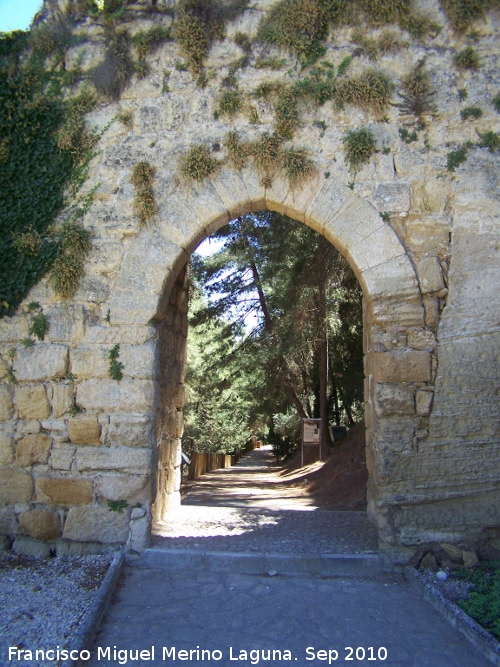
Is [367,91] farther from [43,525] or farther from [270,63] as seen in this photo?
[43,525]

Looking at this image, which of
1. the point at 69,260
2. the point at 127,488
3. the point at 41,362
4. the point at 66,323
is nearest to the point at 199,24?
the point at 69,260

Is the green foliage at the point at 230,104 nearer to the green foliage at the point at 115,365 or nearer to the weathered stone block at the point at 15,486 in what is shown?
the green foliage at the point at 115,365

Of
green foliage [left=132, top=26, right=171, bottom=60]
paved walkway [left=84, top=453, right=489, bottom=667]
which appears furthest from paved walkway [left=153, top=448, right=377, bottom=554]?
green foliage [left=132, top=26, right=171, bottom=60]

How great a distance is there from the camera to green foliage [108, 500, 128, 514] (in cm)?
436

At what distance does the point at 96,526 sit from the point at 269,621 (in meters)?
1.72

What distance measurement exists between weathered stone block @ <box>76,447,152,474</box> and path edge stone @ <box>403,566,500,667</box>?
2236 mm

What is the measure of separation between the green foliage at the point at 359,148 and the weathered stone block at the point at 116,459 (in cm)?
307

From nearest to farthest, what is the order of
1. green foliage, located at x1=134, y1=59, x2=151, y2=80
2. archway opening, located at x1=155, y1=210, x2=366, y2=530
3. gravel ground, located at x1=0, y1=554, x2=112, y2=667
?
1. gravel ground, located at x1=0, y1=554, x2=112, y2=667
2. green foliage, located at x1=134, y1=59, x2=151, y2=80
3. archway opening, located at x1=155, y1=210, x2=366, y2=530

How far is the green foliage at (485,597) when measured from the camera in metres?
3.13

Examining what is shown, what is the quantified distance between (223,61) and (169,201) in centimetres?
151

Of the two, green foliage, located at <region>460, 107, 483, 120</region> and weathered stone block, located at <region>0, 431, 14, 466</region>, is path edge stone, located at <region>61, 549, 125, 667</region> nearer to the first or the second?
weathered stone block, located at <region>0, 431, 14, 466</region>

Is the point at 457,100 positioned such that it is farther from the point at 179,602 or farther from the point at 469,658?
the point at 179,602

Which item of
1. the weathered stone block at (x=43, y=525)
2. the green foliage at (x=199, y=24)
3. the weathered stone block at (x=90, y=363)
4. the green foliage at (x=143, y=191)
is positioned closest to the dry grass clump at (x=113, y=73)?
the green foliage at (x=199, y=24)

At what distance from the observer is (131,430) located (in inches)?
175
